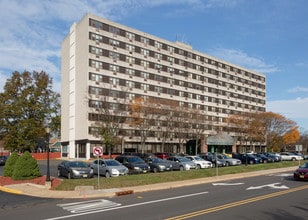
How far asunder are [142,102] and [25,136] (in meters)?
22.3

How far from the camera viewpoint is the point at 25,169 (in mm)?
23969

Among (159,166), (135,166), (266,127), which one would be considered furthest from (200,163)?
(266,127)

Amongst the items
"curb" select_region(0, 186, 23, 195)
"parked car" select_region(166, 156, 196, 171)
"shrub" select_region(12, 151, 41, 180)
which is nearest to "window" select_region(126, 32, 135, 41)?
"parked car" select_region(166, 156, 196, 171)

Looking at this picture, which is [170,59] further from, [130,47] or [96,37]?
[96,37]

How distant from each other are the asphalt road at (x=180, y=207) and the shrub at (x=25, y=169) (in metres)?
7.91

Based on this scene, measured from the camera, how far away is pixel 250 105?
109 metres

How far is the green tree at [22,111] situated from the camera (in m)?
63.4

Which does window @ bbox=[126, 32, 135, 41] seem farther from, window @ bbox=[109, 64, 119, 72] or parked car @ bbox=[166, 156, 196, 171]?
parked car @ bbox=[166, 156, 196, 171]

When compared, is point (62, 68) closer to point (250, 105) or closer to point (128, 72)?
point (128, 72)

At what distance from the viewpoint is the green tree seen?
63375mm

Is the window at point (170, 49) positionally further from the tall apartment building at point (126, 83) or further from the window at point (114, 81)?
the window at point (114, 81)

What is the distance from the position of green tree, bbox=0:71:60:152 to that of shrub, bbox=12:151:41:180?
41.0m

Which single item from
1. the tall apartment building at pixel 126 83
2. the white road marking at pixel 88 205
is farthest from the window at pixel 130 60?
the white road marking at pixel 88 205

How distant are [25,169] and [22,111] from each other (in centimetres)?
4365
